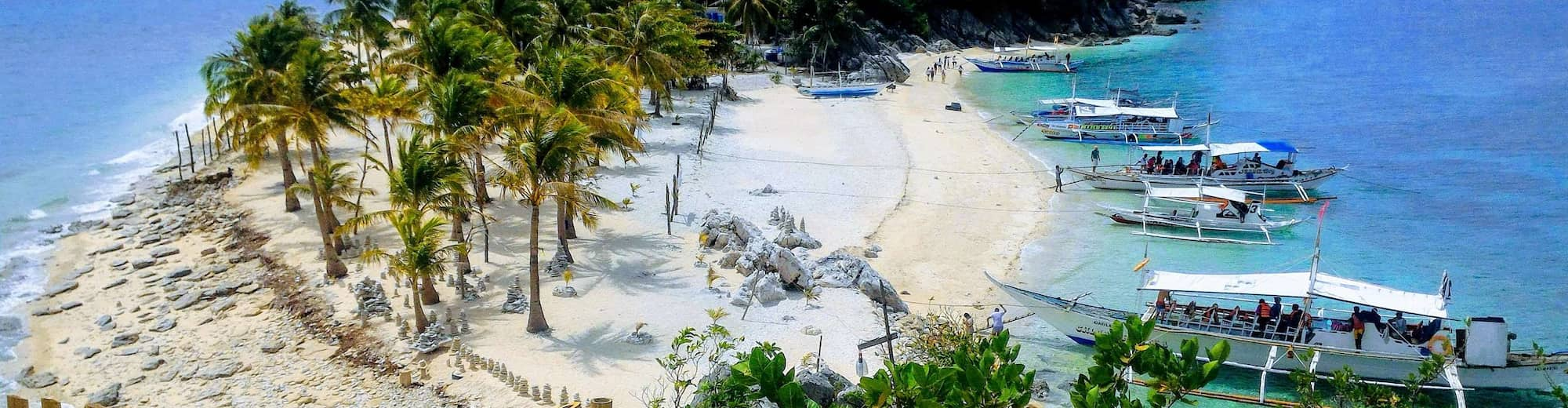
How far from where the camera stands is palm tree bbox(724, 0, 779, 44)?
70938mm

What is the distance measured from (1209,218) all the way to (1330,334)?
503 inches

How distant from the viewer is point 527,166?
19156 mm

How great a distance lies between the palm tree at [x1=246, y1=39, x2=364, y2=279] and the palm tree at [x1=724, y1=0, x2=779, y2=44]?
155ft

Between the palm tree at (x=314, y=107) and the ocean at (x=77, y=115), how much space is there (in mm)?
6877

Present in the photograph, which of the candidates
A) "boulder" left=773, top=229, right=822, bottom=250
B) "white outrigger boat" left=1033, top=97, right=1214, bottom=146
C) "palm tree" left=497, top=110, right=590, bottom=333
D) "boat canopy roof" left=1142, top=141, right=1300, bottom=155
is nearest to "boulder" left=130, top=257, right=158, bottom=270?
"palm tree" left=497, top=110, right=590, bottom=333

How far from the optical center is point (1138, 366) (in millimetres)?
10570

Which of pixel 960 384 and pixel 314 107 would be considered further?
pixel 314 107

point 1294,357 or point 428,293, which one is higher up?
point 428,293

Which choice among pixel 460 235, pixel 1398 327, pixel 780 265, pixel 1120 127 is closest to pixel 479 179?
pixel 460 235

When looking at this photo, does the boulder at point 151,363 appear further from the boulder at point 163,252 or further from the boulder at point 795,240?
the boulder at point 795,240

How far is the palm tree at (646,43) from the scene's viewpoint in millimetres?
39938

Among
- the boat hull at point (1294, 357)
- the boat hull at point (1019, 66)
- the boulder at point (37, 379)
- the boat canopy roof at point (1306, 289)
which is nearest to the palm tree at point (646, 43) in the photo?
the boulder at point (37, 379)

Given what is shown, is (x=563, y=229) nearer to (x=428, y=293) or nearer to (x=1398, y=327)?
(x=428, y=293)

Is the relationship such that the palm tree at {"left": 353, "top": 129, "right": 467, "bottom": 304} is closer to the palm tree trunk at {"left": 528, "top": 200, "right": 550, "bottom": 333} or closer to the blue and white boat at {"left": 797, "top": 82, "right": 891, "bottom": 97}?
the palm tree trunk at {"left": 528, "top": 200, "right": 550, "bottom": 333}
